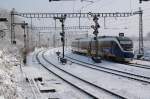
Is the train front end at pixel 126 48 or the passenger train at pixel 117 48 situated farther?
the passenger train at pixel 117 48

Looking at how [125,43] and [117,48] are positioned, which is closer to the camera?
[117,48]

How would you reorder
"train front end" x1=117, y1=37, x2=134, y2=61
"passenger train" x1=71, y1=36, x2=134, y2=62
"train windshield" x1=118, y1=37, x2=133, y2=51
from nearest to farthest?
1. "train front end" x1=117, y1=37, x2=134, y2=61
2. "passenger train" x1=71, y1=36, x2=134, y2=62
3. "train windshield" x1=118, y1=37, x2=133, y2=51

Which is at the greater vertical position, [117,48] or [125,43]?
[125,43]

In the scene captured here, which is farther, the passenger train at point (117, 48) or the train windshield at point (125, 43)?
the train windshield at point (125, 43)

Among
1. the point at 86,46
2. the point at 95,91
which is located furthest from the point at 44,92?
the point at 86,46

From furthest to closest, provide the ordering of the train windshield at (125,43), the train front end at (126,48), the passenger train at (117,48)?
1. the train windshield at (125,43)
2. the passenger train at (117,48)
3. the train front end at (126,48)

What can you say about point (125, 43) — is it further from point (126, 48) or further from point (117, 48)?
point (117, 48)

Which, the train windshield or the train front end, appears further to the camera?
the train windshield

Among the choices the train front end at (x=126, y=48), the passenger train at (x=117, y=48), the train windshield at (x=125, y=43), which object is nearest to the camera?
the train front end at (x=126, y=48)

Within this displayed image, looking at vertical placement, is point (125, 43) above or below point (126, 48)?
above

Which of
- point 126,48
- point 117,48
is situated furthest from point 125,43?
point 117,48

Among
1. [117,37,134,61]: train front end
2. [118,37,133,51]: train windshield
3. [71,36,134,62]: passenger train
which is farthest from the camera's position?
[118,37,133,51]: train windshield

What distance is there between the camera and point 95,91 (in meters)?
21.2

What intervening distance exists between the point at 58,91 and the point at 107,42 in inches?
1023
